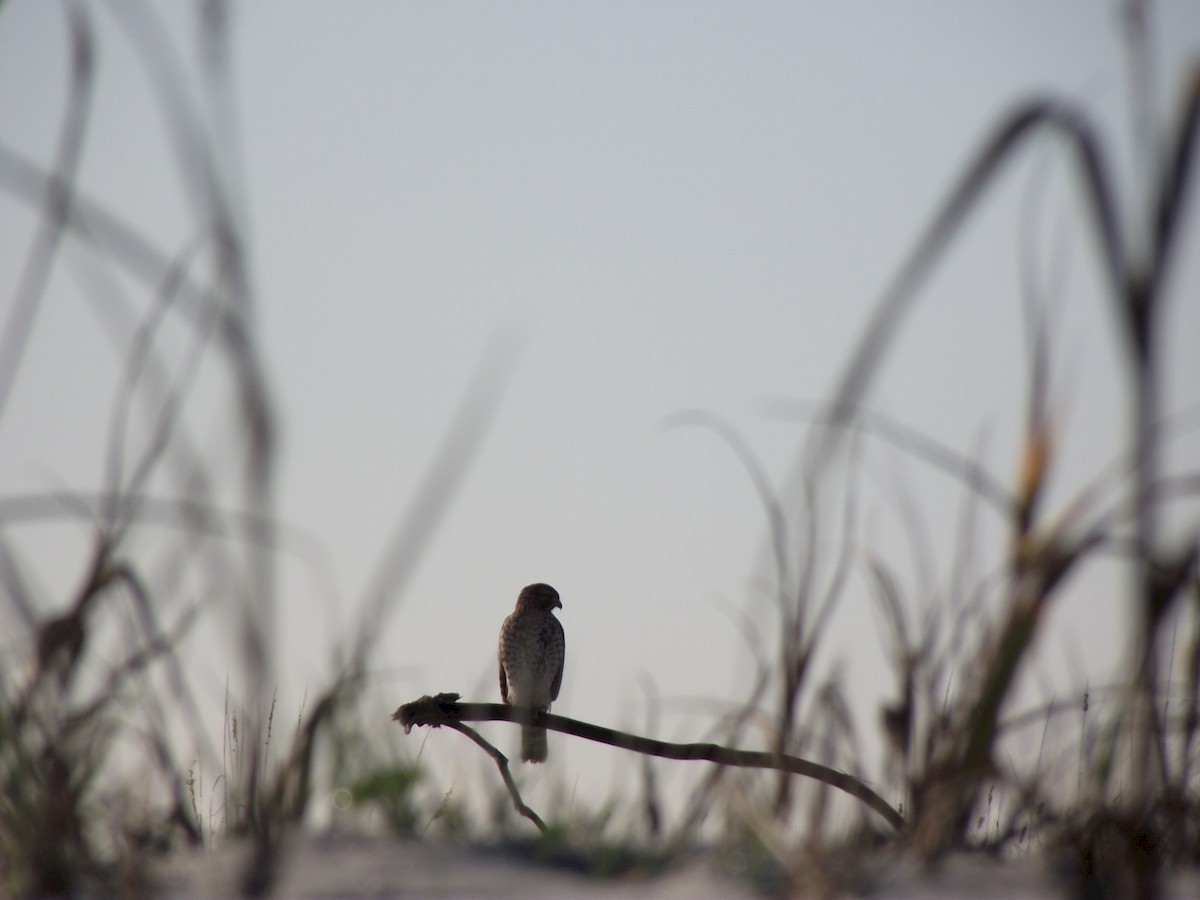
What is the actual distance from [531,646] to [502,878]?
279 inches

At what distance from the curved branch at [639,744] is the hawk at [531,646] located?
17.4 feet

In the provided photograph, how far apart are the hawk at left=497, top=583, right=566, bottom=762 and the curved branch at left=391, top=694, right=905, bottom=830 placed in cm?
529

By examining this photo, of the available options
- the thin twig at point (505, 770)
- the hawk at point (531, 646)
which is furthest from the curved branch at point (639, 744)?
the hawk at point (531, 646)

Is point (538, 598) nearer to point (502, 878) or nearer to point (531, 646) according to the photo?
point (531, 646)

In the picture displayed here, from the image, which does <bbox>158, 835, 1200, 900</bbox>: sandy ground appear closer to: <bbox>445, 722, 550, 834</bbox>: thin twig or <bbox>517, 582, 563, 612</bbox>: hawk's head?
<bbox>445, 722, 550, 834</bbox>: thin twig

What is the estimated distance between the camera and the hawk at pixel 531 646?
29.4 ft

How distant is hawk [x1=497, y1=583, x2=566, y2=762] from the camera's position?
8953 mm

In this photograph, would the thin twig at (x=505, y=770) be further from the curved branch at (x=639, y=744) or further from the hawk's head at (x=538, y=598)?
the hawk's head at (x=538, y=598)

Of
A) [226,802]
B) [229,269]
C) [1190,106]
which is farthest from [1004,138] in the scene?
[226,802]

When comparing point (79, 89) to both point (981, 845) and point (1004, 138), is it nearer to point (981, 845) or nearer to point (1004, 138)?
point (1004, 138)

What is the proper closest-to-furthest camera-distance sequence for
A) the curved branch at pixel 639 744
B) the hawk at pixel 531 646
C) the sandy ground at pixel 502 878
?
the sandy ground at pixel 502 878 → the curved branch at pixel 639 744 → the hawk at pixel 531 646

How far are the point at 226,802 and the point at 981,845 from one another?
139 centimetres

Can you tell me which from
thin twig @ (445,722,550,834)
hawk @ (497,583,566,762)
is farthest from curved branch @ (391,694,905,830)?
hawk @ (497,583,566,762)

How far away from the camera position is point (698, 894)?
1.81 m
